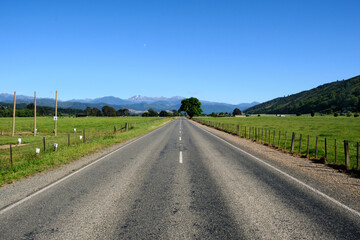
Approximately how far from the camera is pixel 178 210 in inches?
198

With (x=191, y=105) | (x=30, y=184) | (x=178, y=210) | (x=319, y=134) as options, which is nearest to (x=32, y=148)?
(x=30, y=184)

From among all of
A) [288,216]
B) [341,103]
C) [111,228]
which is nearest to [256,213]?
[288,216]

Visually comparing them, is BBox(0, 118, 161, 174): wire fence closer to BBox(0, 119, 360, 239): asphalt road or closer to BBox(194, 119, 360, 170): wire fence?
BBox(0, 119, 360, 239): asphalt road

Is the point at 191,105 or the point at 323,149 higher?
the point at 191,105

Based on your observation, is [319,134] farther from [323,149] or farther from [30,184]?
[30,184]

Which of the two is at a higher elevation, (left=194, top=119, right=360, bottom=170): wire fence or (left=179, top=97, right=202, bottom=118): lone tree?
(left=179, top=97, right=202, bottom=118): lone tree

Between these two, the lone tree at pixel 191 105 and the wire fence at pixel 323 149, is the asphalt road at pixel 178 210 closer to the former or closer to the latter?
the wire fence at pixel 323 149

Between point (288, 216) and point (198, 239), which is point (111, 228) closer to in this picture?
point (198, 239)

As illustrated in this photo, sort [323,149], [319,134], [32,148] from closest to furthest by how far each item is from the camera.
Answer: [323,149]
[32,148]
[319,134]

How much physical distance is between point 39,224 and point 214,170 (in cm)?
608

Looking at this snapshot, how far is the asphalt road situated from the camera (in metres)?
4.04

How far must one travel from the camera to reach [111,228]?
164 inches

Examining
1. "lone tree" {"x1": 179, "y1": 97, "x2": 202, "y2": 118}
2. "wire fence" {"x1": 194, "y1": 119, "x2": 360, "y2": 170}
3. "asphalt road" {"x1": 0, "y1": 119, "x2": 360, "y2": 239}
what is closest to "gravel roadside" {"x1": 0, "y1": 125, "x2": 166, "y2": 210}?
"asphalt road" {"x1": 0, "y1": 119, "x2": 360, "y2": 239}

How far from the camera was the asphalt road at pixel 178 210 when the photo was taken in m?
4.04
